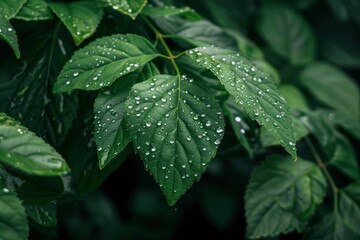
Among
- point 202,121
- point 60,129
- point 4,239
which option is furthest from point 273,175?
point 4,239

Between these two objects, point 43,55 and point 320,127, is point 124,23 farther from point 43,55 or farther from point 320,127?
point 320,127

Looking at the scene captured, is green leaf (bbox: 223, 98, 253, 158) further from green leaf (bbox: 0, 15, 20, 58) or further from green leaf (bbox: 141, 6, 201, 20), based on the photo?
green leaf (bbox: 0, 15, 20, 58)

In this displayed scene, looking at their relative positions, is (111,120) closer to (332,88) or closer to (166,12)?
(166,12)

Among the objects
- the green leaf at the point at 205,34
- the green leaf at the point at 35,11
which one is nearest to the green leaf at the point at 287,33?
the green leaf at the point at 205,34

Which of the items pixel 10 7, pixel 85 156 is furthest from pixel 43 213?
pixel 10 7

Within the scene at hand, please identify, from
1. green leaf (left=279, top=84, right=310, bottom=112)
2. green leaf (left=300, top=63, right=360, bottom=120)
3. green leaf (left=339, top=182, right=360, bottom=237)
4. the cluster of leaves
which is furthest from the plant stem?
green leaf (left=300, top=63, right=360, bottom=120)

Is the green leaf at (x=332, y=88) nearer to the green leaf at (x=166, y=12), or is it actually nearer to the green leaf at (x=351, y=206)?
the green leaf at (x=351, y=206)
